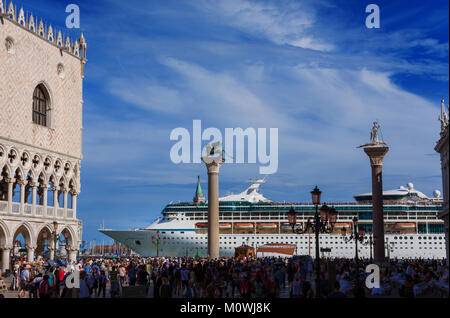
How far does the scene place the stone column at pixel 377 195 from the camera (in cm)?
3941

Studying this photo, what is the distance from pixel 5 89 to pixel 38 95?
3405mm

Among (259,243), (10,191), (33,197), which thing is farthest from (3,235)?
(259,243)

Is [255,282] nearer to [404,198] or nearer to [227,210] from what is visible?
[227,210]

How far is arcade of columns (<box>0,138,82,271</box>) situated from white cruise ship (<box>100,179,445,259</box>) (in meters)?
31.0

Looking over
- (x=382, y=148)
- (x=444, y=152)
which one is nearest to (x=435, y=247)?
(x=382, y=148)

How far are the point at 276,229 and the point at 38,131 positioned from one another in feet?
142

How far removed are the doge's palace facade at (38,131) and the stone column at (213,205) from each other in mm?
10656

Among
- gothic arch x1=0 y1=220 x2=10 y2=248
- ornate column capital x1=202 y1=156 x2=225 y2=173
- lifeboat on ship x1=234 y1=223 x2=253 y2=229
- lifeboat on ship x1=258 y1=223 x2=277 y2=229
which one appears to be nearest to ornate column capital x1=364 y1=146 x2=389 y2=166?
ornate column capital x1=202 y1=156 x2=225 y2=173

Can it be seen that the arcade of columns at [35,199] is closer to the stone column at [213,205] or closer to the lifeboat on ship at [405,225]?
the stone column at [213,205]

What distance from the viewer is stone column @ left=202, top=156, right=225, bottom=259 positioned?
43.3 metres

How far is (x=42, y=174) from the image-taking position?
33.5 m

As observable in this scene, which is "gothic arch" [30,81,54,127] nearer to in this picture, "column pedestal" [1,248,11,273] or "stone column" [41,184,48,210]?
"stone column" [41,184,48,210]

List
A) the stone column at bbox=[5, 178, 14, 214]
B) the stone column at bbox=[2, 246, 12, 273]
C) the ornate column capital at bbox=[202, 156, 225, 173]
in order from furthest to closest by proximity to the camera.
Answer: the ornate column capital at bbox=[202, 156, 225, 173], the stone column at bbox=[5, 178, 14, 214], the stone column at bbox=[2, 246, 12, 273]

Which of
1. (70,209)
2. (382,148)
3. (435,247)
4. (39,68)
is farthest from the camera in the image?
(435,247)
